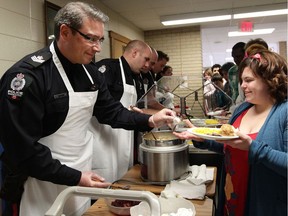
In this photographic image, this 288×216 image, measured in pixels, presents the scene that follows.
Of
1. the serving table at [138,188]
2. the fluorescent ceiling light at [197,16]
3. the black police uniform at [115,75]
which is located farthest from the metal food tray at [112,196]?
the fluorescent ceiling light at [197,16]

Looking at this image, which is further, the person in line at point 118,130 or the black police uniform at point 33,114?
the person in line at point 118,130

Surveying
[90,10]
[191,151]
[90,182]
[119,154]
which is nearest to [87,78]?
[90,10]

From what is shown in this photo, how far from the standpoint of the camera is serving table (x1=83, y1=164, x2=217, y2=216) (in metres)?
1.21

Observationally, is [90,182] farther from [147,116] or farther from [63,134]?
[147,116]

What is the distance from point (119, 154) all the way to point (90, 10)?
1.09m

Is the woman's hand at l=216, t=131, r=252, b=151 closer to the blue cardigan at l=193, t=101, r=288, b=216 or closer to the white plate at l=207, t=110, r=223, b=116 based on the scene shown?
the blue cardigan at l=193, t=101, r=288, b=216

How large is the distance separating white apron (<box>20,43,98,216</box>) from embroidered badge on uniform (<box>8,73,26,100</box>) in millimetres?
202

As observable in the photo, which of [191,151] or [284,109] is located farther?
[191,151]

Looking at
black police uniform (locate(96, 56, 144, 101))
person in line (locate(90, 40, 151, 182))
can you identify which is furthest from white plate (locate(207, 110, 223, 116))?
black police uniform (locate(96, 56, 144, 101))

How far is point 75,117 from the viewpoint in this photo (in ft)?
4.39

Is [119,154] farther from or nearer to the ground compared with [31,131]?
nearer to the ground

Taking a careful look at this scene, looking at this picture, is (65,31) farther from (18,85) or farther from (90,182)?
(90,182)

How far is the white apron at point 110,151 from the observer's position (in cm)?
191

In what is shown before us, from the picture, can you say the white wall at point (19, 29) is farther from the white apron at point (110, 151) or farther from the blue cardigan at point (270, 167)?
the blue cardigan at point (270, 167)
